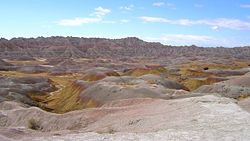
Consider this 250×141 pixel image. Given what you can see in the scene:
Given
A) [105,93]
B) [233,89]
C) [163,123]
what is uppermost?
[163,123]

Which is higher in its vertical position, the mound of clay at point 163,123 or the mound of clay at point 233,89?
the mound of clay at point 163,123

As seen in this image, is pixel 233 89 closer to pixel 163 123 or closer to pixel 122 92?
pixel 122 92

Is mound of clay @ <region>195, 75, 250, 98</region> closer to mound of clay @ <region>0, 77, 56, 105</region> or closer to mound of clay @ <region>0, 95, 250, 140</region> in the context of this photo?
mound of clay @ <region>0, 95, 250, 140</region>

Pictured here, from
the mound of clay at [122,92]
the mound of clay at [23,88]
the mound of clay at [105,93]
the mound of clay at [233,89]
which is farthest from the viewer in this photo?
Answer: the mound of clay at [23,88]

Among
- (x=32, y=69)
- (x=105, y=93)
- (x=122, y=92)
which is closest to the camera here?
(x=122, y=92)

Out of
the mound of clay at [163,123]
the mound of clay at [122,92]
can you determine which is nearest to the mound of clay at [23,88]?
the mound of clay at [122,92]

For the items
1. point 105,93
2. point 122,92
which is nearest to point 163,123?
point 122,92

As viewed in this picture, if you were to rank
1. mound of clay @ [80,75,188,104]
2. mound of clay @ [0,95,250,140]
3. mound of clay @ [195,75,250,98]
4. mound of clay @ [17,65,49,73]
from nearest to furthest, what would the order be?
mound of clay @ [0,95,250,140], mound of clay @ [80,75,188,104], mound of clay @ [195,75,250,98], mound of clay @ [17,65,49,73]

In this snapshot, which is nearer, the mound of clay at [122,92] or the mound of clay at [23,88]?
the mound of clay at [122,92]

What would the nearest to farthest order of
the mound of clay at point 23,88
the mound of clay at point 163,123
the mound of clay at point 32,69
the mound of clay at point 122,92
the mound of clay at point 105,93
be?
Result: 1. the mound of clay at point 163,123
2. the mound of clay at point 122,92
3. the mound of clay at point 105,93
4. the mound of clay at point 23,88
5. the mound of clay at point 32,69

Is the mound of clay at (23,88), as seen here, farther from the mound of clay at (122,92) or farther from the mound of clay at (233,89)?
the mound of clay at (233,89)

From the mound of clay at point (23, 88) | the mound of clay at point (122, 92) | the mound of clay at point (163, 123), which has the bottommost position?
the mound of clay at point (23, 88)

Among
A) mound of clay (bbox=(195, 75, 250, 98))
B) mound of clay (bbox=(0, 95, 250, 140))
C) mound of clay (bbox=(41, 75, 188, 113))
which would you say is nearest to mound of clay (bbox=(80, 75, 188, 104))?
mound of clay (bbox=(41, 75, 188, 113))

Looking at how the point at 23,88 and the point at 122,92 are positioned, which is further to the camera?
the point at 23,88
